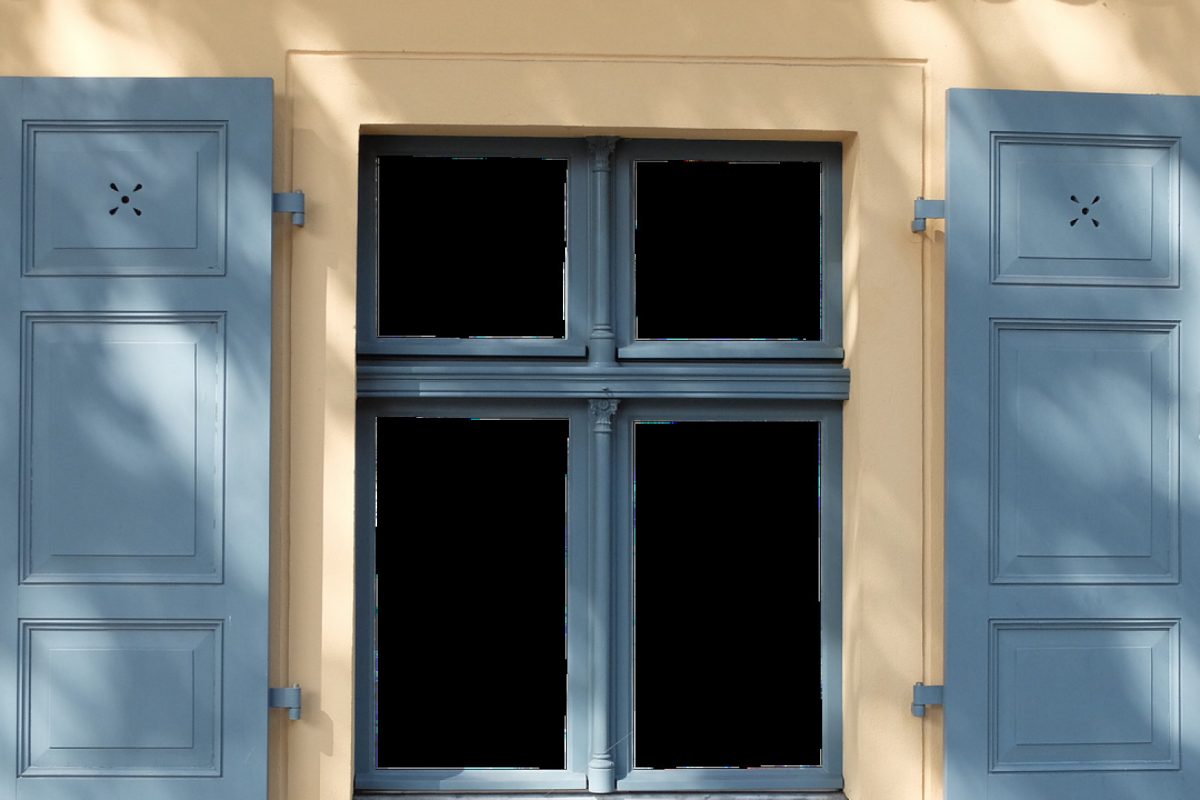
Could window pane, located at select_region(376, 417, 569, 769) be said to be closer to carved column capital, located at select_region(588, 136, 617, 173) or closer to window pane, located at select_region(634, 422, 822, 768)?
window pane, located at select_region(634, 422, 822, 768)

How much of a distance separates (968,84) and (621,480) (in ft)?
4.76

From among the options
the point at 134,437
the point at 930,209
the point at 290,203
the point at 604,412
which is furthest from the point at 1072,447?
the point at 134,437

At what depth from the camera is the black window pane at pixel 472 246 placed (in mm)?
3938

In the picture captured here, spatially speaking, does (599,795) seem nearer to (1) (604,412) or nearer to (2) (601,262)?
(1) (604,412)

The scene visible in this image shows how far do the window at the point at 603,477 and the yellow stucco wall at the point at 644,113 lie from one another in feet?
0.63

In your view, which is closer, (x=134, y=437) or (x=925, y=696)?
(x=134, y=437)

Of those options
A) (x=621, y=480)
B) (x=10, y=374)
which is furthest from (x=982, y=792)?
(x=10, y=374)

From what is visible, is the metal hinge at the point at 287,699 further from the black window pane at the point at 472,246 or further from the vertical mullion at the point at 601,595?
the black window pane at the point at 472,246

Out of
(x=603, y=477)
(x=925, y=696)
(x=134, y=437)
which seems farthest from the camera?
(x=603, y=477)

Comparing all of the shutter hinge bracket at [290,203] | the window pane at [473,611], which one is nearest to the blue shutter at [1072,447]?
the window pane at [473,611]

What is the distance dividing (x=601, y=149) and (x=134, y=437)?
1.48 meters

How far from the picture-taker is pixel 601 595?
12.7 ft

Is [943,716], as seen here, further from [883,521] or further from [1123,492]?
[1123,492]

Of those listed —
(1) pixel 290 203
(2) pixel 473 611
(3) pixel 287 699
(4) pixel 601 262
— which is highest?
(1) pixel 290 203
